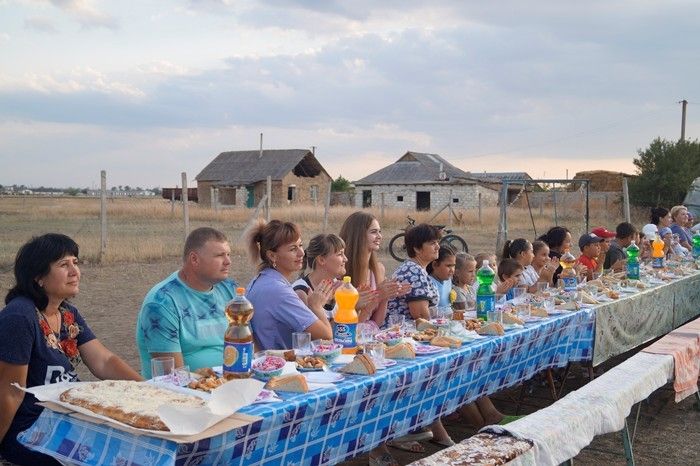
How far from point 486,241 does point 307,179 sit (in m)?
21.1

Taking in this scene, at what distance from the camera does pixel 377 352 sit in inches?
133

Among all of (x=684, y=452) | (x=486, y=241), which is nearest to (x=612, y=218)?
(x=486, y=241)

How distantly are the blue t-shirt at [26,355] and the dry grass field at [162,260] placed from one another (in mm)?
2110

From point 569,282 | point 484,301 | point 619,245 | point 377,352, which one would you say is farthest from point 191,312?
point 619,245

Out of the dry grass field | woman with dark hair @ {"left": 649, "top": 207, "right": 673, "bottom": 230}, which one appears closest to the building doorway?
the dry grass field

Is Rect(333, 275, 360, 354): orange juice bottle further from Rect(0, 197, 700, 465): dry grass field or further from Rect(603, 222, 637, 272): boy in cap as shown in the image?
Rect(603, 222, 637, 272): boy in cap

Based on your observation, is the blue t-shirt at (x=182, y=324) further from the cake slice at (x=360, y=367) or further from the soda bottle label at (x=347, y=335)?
the cake slice at (x=360, y=367)

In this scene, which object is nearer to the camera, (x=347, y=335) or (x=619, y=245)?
(x=347, y=335)

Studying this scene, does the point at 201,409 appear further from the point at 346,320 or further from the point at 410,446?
the point at 410,446

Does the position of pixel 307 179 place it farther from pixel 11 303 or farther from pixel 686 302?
pixel 11 303

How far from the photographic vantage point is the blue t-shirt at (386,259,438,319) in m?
4.88

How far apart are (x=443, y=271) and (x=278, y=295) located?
1.73m

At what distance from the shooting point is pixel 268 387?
281 cm

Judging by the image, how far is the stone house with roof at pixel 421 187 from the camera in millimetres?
38875
